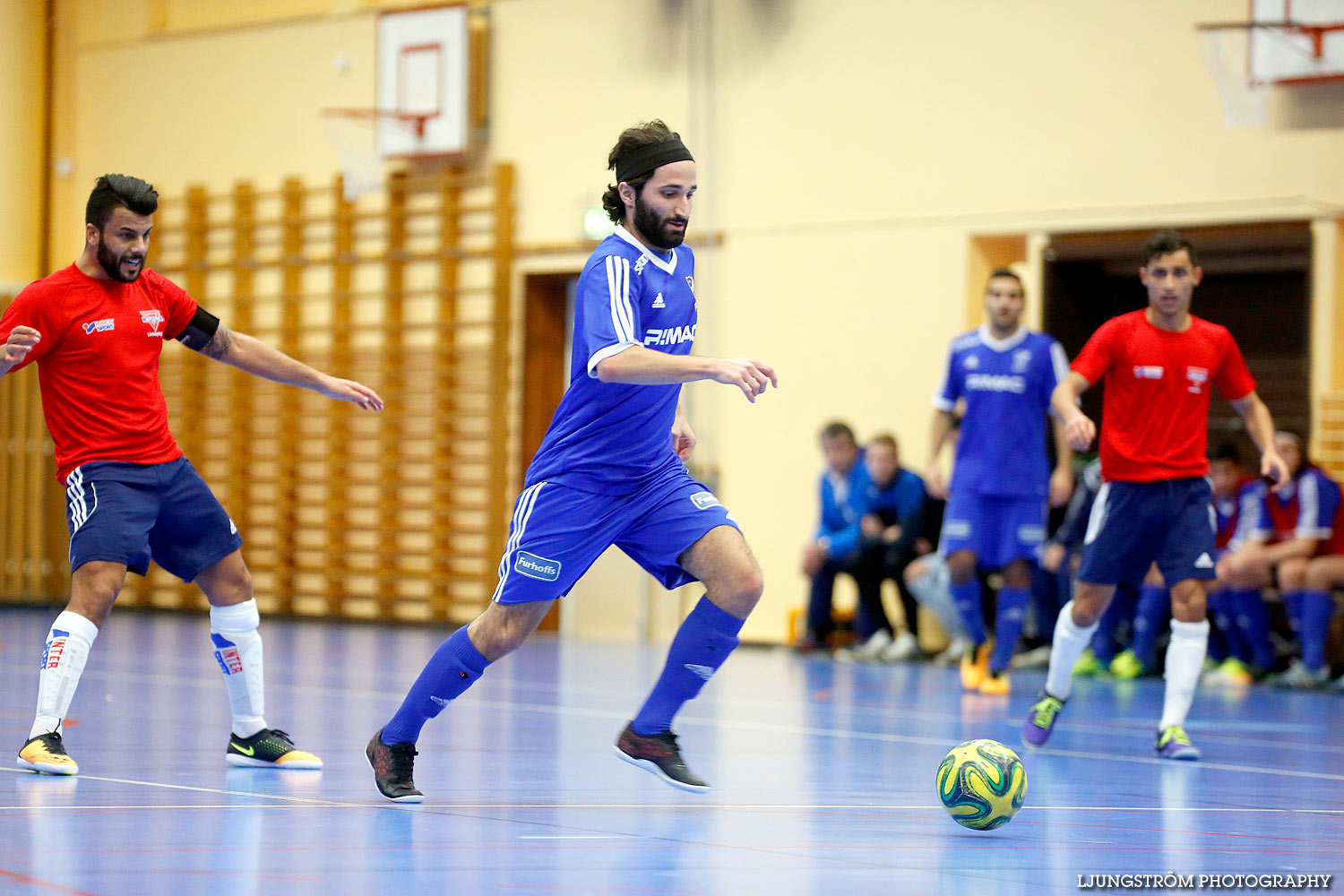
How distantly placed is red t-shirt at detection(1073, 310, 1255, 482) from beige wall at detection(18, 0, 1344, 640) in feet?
17.0

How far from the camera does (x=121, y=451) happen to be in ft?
17.6

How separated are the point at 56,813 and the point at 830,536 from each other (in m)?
8.55

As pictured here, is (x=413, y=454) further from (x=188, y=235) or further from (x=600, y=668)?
(x=600, y=668)


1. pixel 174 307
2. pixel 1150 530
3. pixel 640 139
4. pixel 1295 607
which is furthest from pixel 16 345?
pixel 1295 607

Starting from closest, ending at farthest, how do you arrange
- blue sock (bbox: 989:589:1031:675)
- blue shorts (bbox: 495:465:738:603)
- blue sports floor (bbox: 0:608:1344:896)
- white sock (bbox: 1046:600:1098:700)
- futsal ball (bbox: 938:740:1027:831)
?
blue sports floor (bbox: 0:608:1344:896), futsal ball (bbox: 938:740:1027:831), blue shorts (bbox: 495:465:738:603), white sock (bbox: 1046:600:1098:700), blue sock (bbox: 989:589:1031:675)

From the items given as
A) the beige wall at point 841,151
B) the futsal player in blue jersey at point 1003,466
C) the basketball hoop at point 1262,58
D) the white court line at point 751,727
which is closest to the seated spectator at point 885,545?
the beige wall at point 841,151

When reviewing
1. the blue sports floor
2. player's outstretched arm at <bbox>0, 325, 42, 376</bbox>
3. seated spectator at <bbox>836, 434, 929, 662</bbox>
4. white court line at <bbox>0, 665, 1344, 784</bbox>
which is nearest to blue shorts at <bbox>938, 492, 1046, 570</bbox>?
the blue sports floor

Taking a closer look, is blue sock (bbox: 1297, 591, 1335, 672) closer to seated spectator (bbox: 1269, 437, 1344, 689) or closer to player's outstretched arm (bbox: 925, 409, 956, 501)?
seated spectator (bbox: 1269, 437, 1344, 689)

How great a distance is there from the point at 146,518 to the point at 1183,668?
396 cm

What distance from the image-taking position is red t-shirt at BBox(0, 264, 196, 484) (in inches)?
209

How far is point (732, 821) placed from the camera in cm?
454

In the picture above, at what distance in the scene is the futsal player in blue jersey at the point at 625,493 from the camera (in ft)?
15.0

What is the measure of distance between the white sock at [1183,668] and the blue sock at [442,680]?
313cm

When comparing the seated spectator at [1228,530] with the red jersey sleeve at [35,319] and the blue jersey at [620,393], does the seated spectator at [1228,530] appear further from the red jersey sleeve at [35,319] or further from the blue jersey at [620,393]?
the red jersey sleeve at [35,319]
